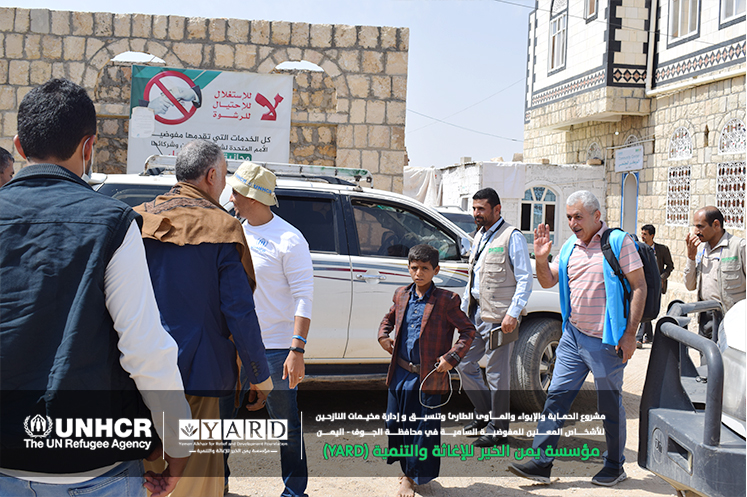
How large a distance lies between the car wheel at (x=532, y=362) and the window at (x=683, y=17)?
463 inches

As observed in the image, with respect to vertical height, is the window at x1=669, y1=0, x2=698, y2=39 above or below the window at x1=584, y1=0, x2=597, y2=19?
below

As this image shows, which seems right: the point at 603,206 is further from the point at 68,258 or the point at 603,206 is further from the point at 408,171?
the point at 68,258

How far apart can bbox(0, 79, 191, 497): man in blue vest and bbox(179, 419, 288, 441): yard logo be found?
20 cm

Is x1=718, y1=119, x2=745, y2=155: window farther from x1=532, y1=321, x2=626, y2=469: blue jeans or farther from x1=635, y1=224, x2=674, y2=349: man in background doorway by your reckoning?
x1=532, y1=321, x2=626, y2=469: blue jeans

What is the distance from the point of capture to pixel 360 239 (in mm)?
4957

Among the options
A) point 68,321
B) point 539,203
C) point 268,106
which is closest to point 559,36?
point 539,203

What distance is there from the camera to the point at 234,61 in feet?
29.1

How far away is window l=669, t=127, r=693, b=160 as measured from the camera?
13.8m

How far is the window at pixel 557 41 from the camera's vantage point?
1809 centimetres

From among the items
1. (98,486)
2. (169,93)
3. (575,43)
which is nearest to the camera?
(98,486)

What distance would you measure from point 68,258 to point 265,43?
8075 millimetres

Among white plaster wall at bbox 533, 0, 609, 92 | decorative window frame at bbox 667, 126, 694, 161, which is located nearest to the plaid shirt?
decorative window frame at bbox 667, 126, 694, 161

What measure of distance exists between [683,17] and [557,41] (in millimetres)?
4588

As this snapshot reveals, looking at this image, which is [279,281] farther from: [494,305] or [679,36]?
[679,36]
